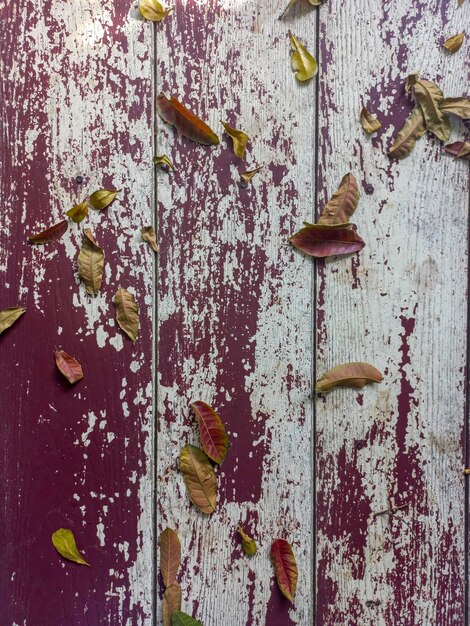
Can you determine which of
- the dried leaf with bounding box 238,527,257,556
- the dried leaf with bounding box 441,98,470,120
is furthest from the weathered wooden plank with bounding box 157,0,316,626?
the dried leaf with bounding box 441,98,470,120

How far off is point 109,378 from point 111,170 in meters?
0.19

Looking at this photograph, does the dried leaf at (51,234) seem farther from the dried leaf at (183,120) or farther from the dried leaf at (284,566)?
the dried leaf at (284,566)

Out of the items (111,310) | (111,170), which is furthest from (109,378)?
(111,170)

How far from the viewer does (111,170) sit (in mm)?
480

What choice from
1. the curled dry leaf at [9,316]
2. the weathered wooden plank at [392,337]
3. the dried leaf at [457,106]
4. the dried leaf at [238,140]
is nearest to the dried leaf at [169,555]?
the weathered wooden plank at [392,337]

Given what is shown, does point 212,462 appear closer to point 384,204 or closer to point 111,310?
point 111,310

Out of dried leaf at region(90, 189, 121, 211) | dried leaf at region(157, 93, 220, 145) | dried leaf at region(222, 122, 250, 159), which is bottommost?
dried leaf at region(90, 189, 121, 211)

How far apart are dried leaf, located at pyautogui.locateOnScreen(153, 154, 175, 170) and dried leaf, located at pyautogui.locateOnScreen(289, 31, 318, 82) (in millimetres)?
146

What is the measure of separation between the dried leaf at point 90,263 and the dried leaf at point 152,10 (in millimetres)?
203

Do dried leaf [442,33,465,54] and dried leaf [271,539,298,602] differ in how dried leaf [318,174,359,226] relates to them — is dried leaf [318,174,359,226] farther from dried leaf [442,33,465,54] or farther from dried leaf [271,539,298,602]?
dried leaf [271,539,298,602]

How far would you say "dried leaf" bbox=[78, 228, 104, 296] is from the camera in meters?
0.48

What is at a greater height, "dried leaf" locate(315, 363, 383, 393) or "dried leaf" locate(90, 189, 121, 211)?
"dried leaf" locate(90, 189, 121, 211)

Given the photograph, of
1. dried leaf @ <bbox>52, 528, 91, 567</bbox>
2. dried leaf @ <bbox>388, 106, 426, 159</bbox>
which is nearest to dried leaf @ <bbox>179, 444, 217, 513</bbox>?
dried leaf @ <bbox>52, 528, 91, 567</bbox>

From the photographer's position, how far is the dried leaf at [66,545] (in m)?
0.48
